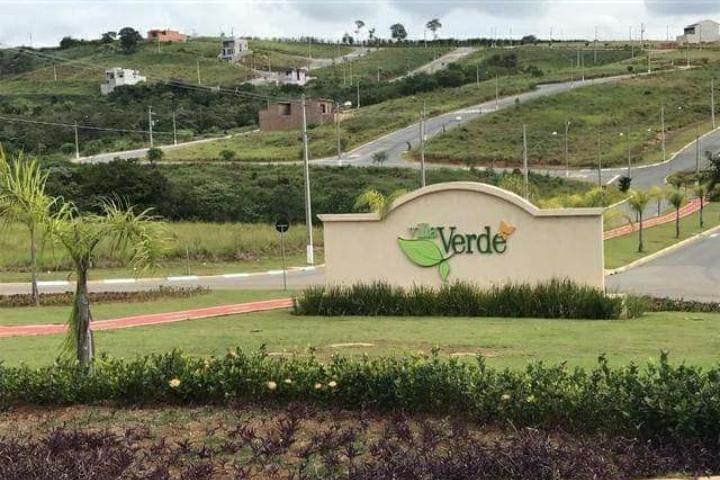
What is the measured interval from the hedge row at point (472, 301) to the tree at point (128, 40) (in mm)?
145362

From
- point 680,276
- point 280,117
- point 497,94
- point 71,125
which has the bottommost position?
point 680,276

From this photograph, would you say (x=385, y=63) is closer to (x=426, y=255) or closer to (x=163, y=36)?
(x=163, y=36)

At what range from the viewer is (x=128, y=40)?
500 feet

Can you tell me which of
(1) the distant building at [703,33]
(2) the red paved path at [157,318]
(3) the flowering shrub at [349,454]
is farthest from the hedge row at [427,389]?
(1) the distant building at [703,33]

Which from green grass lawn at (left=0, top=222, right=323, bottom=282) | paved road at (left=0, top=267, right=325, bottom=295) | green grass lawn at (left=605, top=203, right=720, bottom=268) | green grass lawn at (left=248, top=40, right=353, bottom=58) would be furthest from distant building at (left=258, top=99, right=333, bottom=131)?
green grass lawn at (left=248, top=40, right=353, bottom=58)

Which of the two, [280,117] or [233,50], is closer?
[280,117]

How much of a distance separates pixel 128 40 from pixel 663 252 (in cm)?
13651

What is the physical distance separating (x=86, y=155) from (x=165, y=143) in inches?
390

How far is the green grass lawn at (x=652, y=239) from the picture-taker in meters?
31.7

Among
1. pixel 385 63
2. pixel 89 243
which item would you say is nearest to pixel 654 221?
pixel 89 243

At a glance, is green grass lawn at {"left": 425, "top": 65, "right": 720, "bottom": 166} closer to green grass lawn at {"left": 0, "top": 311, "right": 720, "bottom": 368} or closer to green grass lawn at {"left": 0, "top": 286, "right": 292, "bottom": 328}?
green grass lawn at {"left": 0, "top": 286, "right": 292, "bottom": 328}

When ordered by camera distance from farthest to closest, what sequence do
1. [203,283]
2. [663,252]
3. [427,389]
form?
[663,252]
[203,283]
[427,389]

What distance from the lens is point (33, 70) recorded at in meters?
131

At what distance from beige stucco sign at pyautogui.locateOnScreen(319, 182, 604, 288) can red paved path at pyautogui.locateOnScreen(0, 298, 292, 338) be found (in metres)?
2.53
